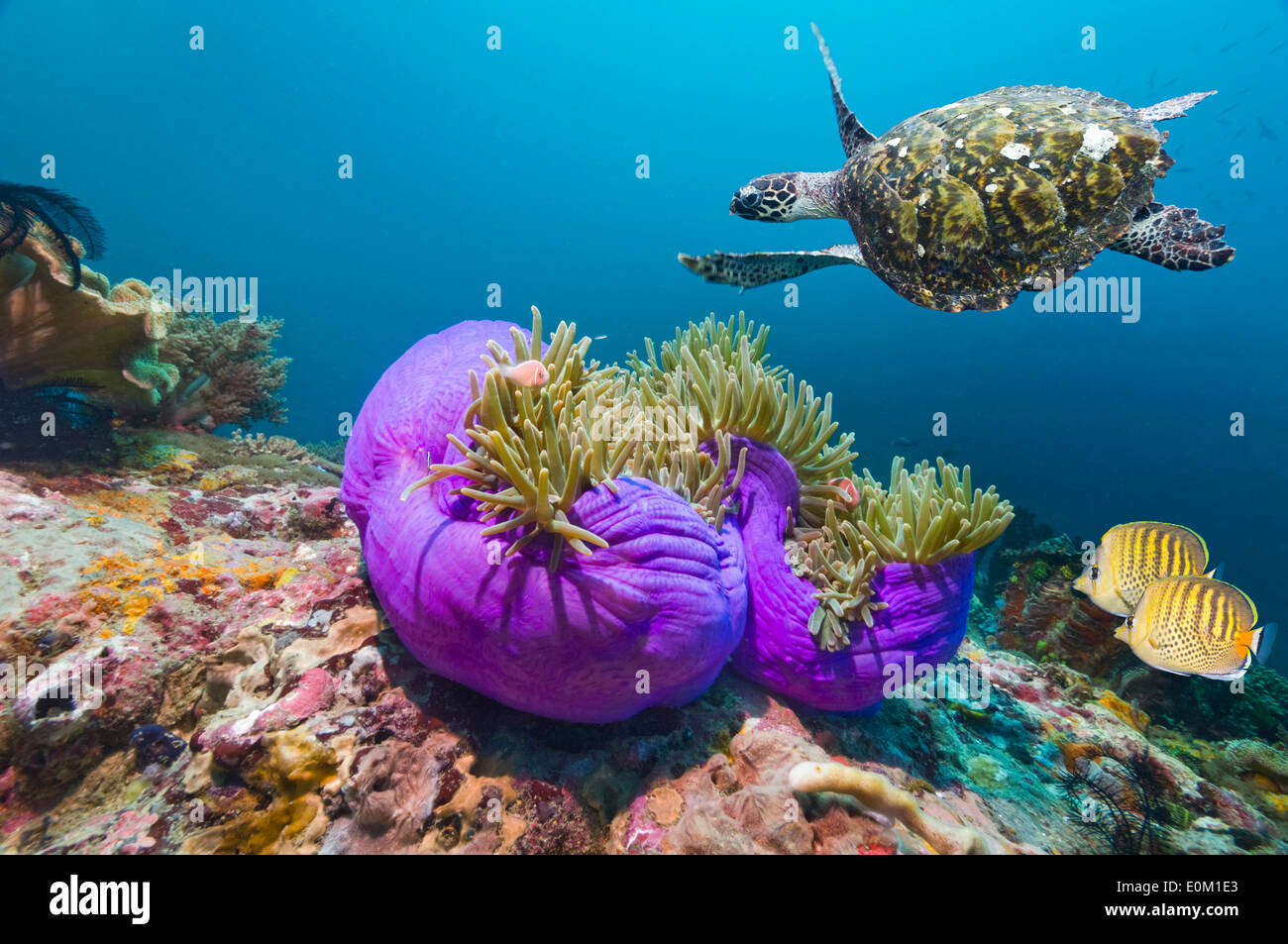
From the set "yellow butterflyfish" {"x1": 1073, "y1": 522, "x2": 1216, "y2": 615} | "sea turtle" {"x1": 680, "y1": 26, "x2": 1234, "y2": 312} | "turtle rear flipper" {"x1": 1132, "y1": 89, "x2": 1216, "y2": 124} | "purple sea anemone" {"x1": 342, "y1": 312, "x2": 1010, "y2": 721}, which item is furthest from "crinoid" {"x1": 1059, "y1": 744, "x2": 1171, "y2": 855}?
"turtle rear flipper" {"x1": 1132, "y1": 89, "x2": 1216, "y2": 124}

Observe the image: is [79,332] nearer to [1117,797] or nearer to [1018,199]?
[1018,199]

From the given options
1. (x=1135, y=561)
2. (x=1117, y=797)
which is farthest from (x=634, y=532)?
(x=1117, y=797)

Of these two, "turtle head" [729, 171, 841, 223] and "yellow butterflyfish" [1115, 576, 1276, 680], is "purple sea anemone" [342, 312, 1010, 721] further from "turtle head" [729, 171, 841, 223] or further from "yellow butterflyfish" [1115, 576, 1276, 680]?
"turtle head" [729, 171, 841, 223]

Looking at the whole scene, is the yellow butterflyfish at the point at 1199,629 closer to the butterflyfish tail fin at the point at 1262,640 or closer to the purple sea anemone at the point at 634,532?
the butterflyfish tail fin at the point at 1262,640

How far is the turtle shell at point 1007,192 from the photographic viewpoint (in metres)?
3.09

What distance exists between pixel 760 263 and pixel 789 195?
828mm

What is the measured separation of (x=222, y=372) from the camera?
18.0 ft

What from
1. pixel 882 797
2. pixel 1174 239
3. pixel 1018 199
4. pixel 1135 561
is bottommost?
pixel 882 797

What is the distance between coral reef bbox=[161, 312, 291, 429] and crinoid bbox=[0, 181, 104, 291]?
135cm

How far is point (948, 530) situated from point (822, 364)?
149 feet

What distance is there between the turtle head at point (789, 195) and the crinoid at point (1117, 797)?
4546mm

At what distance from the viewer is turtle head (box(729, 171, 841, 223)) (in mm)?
4508

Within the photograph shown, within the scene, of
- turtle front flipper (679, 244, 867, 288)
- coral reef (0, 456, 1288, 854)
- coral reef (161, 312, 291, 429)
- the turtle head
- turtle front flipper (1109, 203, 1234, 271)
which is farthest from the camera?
coral reef (161, 312, 291, 429)
